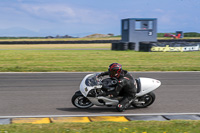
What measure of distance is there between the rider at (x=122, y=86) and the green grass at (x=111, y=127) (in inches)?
55.8

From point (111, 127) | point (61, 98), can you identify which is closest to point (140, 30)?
point (61, 98)

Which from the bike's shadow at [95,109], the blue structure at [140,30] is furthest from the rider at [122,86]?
the blue structure at [140,30]

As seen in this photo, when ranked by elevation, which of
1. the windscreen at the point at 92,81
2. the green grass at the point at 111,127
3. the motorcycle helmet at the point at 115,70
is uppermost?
the motorcycle helmet at the point at 115,70

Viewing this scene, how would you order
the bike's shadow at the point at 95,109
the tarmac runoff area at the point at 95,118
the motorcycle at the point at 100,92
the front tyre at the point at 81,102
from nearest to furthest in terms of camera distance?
the tarmac runoff area at the point at 95,118 < the motorcycle at the point at 100,92 < the bike's shadow at the point at 95,109 < the front tyre at the point at 81,102

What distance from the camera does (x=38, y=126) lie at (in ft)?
19.2

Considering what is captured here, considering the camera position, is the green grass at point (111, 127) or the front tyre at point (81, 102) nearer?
the green grass at point (111, 127)

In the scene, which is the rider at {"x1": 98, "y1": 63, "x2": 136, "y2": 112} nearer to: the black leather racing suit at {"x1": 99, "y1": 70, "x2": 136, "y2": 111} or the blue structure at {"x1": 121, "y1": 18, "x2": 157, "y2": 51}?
the black leather racing suit at {"x1": 99, "y1": 70, "x2": 136, "y2": 111}

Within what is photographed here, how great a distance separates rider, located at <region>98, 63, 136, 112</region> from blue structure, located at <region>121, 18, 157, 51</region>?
2582 centimetres

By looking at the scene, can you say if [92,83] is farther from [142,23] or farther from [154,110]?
[142,23]

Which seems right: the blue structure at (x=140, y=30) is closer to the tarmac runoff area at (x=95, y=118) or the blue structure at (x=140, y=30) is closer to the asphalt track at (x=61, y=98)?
the asphalt track at (x=61, y=98)

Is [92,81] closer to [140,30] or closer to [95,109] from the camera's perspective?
[95,109]

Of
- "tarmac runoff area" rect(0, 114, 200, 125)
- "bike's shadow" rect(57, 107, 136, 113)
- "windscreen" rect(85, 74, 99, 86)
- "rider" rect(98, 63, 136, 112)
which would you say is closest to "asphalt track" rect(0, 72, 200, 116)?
"bike's shadow" rect(57, 107, 136, 113)

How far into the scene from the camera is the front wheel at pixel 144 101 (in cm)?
802

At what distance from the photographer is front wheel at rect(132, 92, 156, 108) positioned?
802 centimetres
